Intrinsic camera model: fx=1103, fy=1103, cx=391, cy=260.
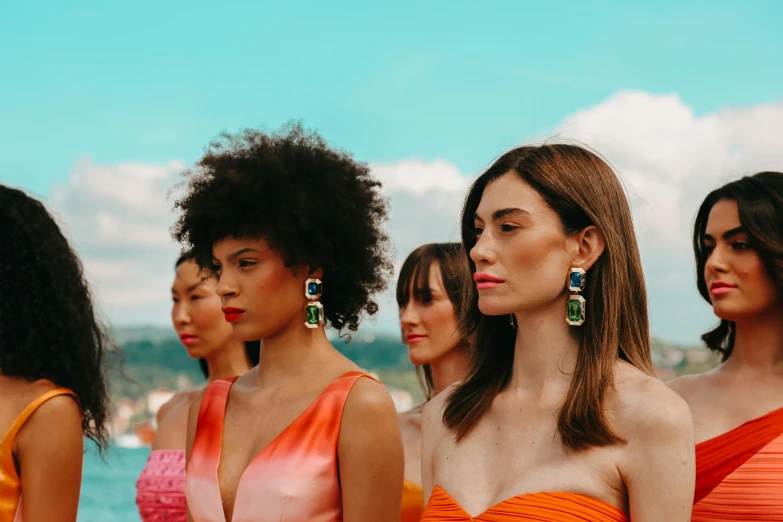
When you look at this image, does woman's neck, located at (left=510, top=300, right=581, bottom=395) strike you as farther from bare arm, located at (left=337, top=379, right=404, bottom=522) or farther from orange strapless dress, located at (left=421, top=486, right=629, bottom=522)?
bare arm, located at (left=337, top=379, right=404, bottom=522)

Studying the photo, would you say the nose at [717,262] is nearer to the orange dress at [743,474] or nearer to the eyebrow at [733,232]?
the eyebrow at [733,232]

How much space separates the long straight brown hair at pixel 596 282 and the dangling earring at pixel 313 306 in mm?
786

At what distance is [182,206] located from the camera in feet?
14.1

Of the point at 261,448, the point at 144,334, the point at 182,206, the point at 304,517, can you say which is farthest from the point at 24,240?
the point at 144,334

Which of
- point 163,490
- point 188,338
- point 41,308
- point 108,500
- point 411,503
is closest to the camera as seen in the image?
point 41,308

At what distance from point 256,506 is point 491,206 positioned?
1.29 metres

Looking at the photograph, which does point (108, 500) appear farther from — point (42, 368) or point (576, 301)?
point (576, 301)

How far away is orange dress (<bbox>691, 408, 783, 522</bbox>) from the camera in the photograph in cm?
415

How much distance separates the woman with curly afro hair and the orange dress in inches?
51.7

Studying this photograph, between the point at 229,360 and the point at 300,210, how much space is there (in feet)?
8.82

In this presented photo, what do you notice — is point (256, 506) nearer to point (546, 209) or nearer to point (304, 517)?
point (304, 517)

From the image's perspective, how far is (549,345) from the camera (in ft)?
10.7

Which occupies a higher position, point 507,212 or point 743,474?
point 507,212

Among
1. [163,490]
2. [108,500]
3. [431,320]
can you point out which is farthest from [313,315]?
[108,500]
